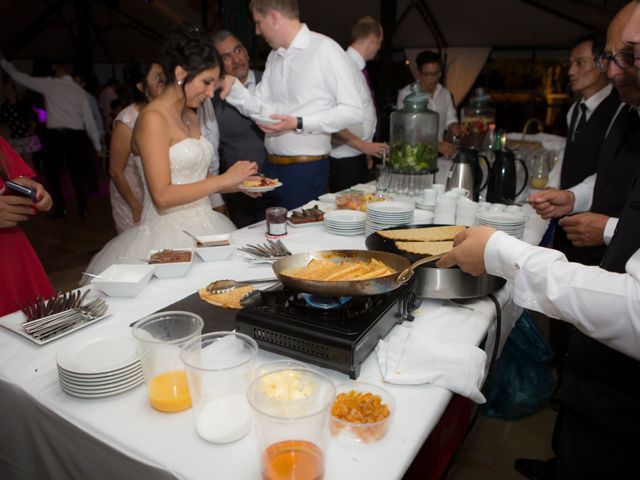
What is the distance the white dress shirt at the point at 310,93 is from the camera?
3025 millimetres

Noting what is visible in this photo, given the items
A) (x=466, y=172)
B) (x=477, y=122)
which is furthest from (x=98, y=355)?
(x=477, y=122)

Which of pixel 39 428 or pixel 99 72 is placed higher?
pixel 99 72

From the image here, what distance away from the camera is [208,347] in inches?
44.0

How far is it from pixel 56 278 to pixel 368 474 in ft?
13.3

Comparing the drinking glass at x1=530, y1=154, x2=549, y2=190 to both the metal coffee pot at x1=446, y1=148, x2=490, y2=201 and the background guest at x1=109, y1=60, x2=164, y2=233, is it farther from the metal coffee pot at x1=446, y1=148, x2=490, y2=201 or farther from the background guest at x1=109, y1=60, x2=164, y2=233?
the background guest at x1=109, y1=60, x2=164, y2=233

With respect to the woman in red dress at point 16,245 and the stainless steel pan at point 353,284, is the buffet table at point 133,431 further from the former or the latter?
the woman in red dress at point 16,245

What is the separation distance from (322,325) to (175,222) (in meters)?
1.69

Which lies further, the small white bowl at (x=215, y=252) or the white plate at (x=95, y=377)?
the small white bowl at (x=215, y=252)

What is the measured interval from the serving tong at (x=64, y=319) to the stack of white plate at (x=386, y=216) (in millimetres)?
1160

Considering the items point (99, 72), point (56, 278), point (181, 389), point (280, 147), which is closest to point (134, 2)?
point (99, 72)

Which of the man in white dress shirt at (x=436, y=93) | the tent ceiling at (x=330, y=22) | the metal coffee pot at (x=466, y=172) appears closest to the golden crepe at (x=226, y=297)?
the metal coffee pot at (x=466, y=172)

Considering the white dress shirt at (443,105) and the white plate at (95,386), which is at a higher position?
the white dress shirt at (443,105)

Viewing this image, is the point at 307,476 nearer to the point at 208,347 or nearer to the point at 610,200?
the point at 208,347

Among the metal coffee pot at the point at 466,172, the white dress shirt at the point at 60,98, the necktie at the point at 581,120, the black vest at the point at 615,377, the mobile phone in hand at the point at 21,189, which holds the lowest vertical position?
the black vest at the point at 615,377
